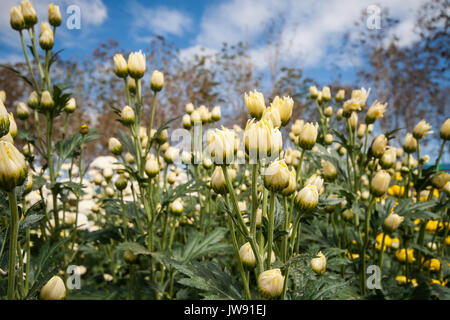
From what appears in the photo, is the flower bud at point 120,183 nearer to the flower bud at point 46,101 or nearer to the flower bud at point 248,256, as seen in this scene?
the flower bud at point 46,101

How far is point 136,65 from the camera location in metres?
1.19

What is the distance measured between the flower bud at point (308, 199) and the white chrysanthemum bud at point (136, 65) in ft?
2.82

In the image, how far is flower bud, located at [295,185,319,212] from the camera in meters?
0.68

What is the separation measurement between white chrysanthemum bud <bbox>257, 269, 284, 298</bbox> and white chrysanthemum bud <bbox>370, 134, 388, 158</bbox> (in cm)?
77

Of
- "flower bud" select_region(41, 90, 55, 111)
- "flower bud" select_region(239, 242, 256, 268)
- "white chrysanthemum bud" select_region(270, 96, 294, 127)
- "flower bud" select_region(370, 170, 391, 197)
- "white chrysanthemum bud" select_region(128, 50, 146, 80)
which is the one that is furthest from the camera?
"flower bud" select_region(41, 90, 55, 111)

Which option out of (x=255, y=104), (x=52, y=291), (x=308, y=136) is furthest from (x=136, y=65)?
(x=52, y=291)

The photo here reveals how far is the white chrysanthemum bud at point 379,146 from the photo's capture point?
1.12 metres

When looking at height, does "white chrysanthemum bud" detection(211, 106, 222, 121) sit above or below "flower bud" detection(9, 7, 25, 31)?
below

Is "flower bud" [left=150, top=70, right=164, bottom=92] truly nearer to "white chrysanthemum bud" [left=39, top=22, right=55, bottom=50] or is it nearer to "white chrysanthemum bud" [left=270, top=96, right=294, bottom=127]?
"white chrysanthemum bud" [left=39, top=22, right=55, bottom=50]

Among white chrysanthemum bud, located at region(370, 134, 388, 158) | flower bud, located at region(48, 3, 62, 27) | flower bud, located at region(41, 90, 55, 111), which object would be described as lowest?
white chrysanthemum bud, located at region(370, 134, 388, 158)

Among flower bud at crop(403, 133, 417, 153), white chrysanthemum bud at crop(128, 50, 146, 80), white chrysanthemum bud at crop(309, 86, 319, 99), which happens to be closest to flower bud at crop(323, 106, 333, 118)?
white chrysanthemum bud at crop(309, 86, 319, 99)

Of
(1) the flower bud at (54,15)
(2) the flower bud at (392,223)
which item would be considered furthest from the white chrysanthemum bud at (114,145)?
(2) the flower bud at (392,223)
